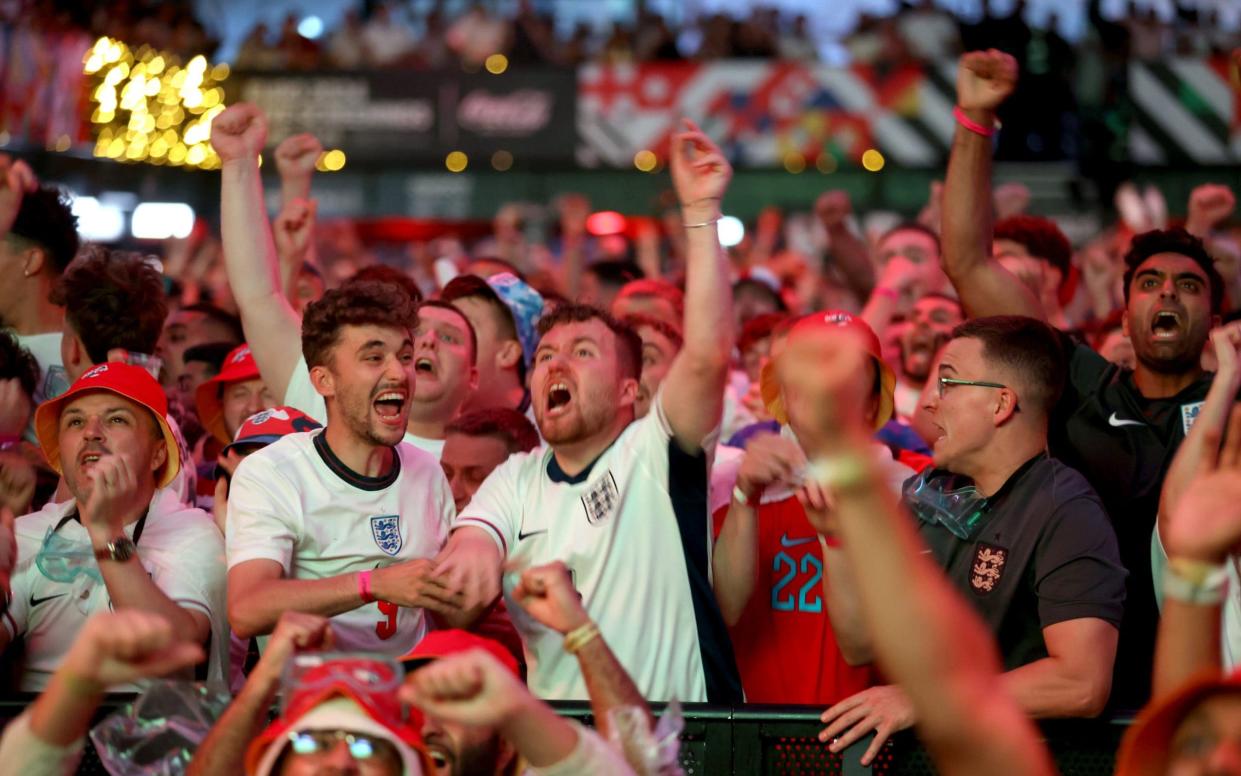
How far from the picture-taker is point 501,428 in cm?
507

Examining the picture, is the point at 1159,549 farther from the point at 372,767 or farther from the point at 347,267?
the point at 347,267

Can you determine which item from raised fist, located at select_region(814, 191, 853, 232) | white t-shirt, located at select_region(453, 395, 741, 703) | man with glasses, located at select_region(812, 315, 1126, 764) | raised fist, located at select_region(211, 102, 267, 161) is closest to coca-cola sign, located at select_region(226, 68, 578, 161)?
raised fist, located at select_region(814, 191, 853, 232)

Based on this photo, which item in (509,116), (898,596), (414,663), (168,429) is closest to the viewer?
(898,596)

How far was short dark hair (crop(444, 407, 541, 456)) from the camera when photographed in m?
5.06

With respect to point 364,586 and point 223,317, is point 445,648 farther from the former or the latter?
point 223,317

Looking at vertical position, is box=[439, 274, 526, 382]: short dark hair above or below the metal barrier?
above

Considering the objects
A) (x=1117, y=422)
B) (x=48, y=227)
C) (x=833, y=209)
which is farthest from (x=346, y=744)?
(x=833, y=209)

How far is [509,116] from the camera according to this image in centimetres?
1539

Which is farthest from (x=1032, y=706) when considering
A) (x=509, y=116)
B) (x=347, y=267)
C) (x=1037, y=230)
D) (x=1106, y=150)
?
(x=509, y=116)

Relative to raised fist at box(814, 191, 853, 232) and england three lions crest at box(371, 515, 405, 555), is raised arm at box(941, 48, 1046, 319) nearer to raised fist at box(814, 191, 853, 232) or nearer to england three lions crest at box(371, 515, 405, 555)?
england three lions crest at box(371, 515, 405, 555)

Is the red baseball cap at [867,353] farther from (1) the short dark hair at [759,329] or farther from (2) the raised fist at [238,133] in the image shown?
(2) the raised fist at [238,133]

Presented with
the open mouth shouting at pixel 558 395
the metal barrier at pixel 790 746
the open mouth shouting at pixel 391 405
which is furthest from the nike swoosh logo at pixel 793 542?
the open mouth shouting at pixel 391 405

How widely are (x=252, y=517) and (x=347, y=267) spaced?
497 cm

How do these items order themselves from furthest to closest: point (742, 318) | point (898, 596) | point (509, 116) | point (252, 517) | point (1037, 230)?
point (509, 116)
point (742, 318)
point (1037, 230)
point (252, 517)
point (898, 596)
